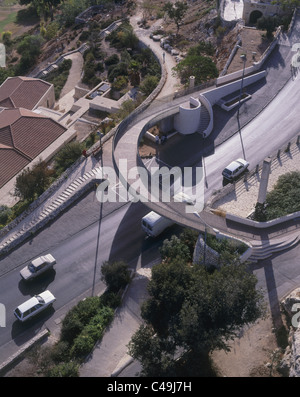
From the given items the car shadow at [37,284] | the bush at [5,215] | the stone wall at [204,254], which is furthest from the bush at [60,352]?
the bush at [5,215]

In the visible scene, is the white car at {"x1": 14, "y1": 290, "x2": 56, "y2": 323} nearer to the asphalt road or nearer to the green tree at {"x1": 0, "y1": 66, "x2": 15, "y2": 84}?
the asphalt road

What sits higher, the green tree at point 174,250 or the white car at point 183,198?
the white car at point 183,198

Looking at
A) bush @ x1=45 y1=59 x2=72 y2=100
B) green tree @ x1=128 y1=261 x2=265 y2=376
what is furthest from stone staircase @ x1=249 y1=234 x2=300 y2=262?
bush @ x1=45 y1=59 x2=72 y2=100

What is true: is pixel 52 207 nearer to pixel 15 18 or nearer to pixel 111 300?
pixel 111 300

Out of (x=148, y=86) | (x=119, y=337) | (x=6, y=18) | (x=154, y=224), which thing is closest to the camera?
(x=119, y=337)

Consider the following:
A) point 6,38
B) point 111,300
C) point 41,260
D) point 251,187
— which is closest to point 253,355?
point 111,300

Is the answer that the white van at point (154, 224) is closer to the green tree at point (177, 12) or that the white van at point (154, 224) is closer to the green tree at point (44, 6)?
the green tree at point (177, 12)
